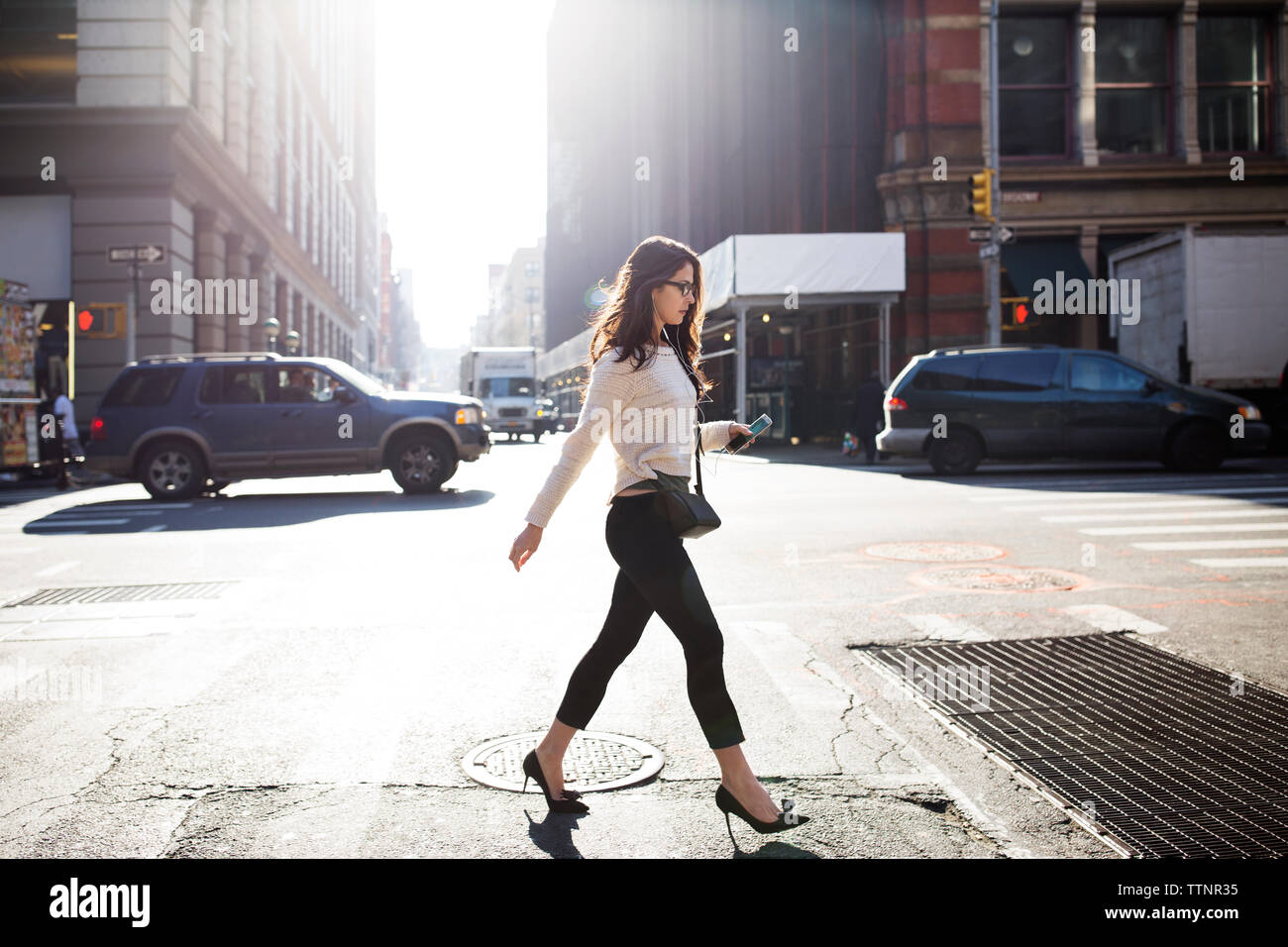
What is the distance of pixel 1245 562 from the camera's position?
8992mm

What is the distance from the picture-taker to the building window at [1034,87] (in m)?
32.1

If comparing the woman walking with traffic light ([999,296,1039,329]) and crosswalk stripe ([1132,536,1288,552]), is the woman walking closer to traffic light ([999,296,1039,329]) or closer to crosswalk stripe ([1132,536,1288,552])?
crosswalk stripe ([1132,536,1288,552])

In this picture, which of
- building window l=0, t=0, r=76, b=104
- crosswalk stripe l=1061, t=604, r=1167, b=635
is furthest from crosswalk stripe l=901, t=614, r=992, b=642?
building window l=0, t=0, r=76, b=104

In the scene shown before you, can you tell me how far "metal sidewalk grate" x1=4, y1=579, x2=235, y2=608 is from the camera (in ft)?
26.2

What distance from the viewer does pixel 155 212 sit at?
2495 centimetres

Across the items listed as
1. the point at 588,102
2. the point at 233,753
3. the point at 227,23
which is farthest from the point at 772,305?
the point at 588,102

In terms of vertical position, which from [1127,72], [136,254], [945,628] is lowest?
[945,628]

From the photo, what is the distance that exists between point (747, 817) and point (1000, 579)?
5372mm

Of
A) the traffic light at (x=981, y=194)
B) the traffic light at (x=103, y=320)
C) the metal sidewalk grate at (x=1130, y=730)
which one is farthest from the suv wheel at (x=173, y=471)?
the traffic light at (x=981, y=194)

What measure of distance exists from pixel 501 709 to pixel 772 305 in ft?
81.4

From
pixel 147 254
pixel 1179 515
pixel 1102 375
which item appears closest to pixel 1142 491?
pixel 1179 515

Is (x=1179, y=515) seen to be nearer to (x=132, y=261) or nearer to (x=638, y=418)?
(x=638, y=418)
